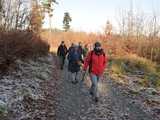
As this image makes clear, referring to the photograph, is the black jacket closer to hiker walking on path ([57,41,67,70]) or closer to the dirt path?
hiker walking on path ([57,41,67,70])

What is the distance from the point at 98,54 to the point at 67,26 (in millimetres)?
112997

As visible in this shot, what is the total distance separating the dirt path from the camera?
11.1 metres

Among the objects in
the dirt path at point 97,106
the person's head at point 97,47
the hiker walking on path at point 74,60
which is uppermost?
the person's head at point 97,47

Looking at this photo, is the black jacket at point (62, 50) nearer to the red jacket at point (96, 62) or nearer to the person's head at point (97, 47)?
the red jacket at point (96, 62)

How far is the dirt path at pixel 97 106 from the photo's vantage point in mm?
11055

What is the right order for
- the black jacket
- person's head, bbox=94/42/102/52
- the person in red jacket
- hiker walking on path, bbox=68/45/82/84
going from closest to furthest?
person's head, bbox=94/42/102/52 < the person in red jacket < hiker walking on path, bbox=68/45/82/84 < the black jacket

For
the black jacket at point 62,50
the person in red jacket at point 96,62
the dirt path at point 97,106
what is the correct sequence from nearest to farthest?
the dirt path at point 97,106 < the person in red jacket at point 96,62 < the black jacket at point 62,50

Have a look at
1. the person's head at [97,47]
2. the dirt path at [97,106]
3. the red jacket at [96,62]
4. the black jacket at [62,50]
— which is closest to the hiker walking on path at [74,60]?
the dirt path at [97,106]

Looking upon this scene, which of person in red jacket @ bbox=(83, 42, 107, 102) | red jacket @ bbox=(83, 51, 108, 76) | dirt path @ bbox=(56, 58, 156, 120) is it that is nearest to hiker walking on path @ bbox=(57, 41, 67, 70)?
dirt path @ bbox=(56, 58, 156, 120)

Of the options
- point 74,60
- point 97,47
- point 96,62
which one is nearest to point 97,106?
point 96,62

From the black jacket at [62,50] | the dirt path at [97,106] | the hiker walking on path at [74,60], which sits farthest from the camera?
the black jacket at [62,50]

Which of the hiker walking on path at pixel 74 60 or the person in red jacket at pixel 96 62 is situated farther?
the hiker walking on path at pixel 74 60

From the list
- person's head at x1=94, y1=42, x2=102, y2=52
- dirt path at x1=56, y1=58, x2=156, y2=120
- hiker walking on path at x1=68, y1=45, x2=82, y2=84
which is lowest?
dirt path at x1=56, y1=58, x2=156, y2=120

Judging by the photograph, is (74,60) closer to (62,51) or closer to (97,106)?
(97,106)
